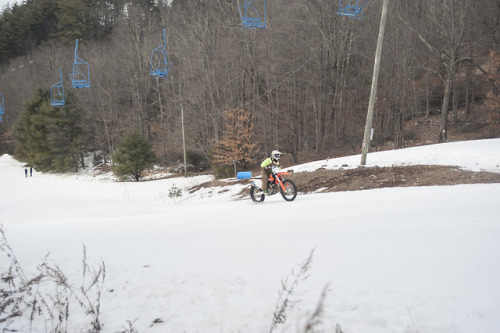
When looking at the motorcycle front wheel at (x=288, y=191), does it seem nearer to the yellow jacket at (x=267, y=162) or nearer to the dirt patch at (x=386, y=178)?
the yellow jacket at (x=267, y=162)

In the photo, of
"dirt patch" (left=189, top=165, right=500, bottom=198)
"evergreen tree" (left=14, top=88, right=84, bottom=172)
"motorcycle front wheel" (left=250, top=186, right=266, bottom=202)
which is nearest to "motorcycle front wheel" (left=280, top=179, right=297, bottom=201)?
"motorcycle front wheel" (left=250, top=186, right=266, bottom=202)

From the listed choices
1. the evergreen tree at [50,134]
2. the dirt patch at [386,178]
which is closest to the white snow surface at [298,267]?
the dirt patch at [386,178]

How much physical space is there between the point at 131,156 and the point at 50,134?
2134 centimetres

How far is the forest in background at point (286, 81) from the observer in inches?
985

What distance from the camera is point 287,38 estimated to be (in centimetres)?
2814

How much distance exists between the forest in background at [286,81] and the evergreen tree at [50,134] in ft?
0.83

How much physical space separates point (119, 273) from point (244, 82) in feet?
99.9

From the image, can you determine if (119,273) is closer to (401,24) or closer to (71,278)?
(71,278)

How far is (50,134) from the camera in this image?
42969mm

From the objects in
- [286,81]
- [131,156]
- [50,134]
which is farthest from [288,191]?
[50,134]

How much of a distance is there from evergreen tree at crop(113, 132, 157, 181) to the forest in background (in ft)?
17.6

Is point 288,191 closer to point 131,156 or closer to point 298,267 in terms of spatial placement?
point 298,267

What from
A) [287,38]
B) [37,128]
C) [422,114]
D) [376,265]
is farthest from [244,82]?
[37,128]

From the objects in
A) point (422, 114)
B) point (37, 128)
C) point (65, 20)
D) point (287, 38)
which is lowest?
point (422, 114)
